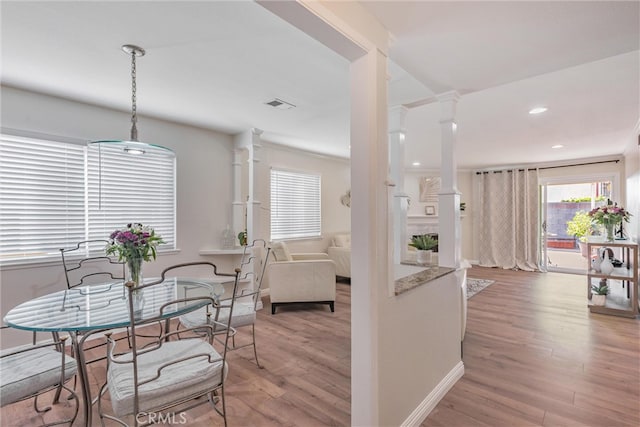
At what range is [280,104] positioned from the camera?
3.18 meters

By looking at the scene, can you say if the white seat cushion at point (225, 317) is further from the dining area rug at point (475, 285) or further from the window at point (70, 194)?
the dining area rug at point (475, 285)

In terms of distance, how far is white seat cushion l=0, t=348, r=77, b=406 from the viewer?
1.48 m

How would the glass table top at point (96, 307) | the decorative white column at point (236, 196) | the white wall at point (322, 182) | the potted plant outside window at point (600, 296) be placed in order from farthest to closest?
the white wall at point (322, 182)
the decorative white column at point (236, 196)
the potted plant outside window at point (600, 296)
the glass table top at point (96, 307)

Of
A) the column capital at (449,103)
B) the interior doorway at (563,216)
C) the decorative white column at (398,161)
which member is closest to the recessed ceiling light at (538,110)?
the column capital at (449,103)

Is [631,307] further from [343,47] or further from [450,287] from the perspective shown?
[343,47]

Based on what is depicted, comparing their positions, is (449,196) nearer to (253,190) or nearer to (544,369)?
(544,369)

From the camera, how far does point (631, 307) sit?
384cm

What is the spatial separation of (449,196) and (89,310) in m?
2.57

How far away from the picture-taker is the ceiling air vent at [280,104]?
3.09 meters

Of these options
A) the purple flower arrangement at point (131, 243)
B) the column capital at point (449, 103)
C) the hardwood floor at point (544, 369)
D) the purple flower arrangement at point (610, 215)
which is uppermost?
the column capital at point (449, 103)

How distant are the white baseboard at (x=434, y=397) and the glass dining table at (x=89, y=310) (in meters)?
1.43

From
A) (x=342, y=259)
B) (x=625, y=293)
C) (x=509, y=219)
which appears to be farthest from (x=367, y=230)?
(x=509, y=219)

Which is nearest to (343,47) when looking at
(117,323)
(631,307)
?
(117,323)

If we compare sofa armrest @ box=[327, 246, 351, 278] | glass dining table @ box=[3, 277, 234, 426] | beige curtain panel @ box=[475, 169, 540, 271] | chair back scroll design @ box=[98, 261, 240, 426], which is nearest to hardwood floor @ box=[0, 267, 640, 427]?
chair back scroll design @ box=[98, 261, 240, 426]
